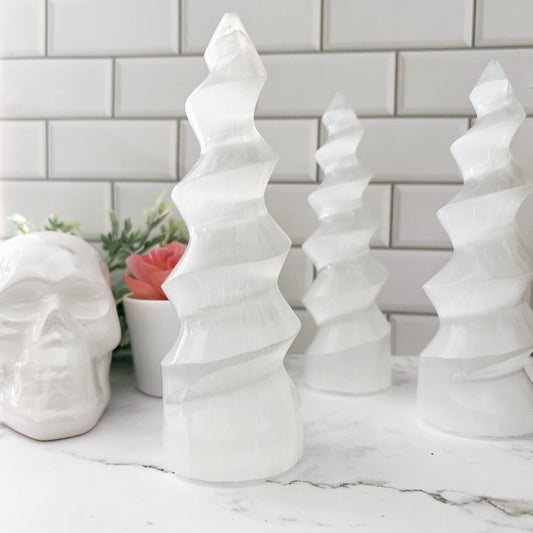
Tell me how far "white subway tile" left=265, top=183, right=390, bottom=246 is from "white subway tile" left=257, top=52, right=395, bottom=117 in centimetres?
9

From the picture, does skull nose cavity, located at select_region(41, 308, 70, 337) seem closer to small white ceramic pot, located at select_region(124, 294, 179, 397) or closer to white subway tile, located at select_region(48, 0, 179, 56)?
→ small white ceramic pot, located at select_region(124, 294, 179, 397)

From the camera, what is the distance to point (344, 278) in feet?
1.81

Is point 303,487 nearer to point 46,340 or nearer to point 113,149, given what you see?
point 46,340

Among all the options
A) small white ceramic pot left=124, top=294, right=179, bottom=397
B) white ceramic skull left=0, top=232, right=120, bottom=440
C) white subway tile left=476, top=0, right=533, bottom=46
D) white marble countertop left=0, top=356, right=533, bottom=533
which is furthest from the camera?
white subway tile left=476, top=0, right=533, bottom=46

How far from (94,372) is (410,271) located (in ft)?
1.33

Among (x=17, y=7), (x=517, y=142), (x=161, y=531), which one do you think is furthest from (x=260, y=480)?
(x=17, y=7)

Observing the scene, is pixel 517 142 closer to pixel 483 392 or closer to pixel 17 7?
pixel 483 392

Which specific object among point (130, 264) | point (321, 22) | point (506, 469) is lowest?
point (506, 469)

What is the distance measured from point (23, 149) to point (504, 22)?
62 cm

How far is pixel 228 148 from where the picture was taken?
37cm

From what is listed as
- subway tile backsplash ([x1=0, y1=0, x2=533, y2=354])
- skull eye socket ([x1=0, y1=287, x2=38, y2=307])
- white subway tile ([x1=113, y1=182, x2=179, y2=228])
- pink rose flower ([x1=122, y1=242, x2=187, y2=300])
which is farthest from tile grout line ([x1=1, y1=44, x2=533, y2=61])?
skull eye socket ([x1=0, y1=287, x2=38, y2=307])

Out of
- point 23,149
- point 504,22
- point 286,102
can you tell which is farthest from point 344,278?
point 23,149

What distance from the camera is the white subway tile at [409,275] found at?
70cm

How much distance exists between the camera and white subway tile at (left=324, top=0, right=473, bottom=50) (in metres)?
0.67
